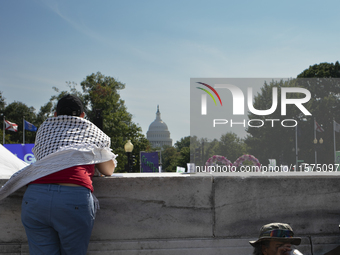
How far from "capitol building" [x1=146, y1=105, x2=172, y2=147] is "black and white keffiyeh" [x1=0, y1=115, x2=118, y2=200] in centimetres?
16934

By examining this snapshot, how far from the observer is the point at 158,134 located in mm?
180625

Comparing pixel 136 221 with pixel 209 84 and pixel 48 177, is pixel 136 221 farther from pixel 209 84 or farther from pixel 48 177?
pixel 209 84

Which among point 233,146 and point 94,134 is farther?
point 233,146

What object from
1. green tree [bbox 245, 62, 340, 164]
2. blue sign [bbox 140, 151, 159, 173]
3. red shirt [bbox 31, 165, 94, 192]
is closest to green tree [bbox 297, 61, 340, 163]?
green tree [bbox 245, 62, 340, 164]

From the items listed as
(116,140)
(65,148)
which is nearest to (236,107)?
(65,148)

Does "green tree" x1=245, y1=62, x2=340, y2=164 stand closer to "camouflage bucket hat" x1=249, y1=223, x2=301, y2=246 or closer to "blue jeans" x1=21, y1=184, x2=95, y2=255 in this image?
"camouflage bucket hat" x1=249, y1=223, x2=301, y2=246

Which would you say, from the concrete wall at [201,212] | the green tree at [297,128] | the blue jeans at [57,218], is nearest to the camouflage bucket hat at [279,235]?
the concrete wall at [201,212]

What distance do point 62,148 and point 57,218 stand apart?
1.83 feet

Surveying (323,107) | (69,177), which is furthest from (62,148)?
(323,107)

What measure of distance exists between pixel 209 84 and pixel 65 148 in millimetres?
12703

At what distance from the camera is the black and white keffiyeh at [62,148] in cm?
277

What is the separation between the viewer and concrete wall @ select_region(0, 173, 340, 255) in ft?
11.6

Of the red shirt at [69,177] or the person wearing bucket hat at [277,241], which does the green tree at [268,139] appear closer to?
the person wearing bucket hat at [277,241]

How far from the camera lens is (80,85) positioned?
147 feet
